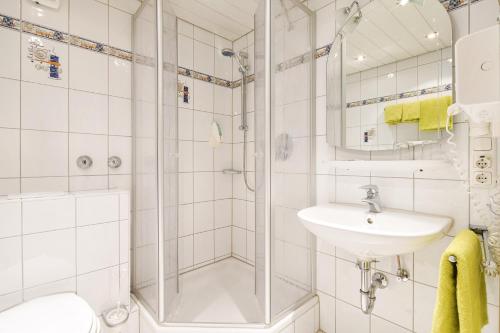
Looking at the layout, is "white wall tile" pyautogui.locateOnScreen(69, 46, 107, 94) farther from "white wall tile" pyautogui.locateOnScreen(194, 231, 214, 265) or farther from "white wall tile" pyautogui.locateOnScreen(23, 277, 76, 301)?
"white wall tile" pyautogui.locateOnScreen(194, 231, 214, 265)

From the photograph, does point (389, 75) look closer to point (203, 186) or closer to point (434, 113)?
point (434, 113)

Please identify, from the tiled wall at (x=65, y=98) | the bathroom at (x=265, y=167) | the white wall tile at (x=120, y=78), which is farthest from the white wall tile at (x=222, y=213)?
the white wall tile at (x=120, y=78)

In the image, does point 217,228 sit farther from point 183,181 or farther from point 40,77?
point 40,77

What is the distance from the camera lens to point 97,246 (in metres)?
1.34

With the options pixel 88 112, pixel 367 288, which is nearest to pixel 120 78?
pixel 88 112

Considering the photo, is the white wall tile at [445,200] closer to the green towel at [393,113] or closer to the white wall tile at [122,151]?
the green towel at [393,113]

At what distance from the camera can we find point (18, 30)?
1.27 m

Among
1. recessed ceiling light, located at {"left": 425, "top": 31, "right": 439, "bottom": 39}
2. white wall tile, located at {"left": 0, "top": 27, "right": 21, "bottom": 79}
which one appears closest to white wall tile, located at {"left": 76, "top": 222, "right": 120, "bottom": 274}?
white wall tile, located at {"left": 0, "top": 27, "right": 21, "bottom": 79}

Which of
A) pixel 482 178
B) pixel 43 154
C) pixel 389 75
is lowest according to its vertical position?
pixel 482 178

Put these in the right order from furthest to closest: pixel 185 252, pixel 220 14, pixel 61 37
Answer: pixel 185 252 < pixel 220 14 < pixel 61 37

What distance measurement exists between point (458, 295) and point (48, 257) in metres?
1.68

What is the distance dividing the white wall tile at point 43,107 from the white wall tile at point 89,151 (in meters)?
0.09

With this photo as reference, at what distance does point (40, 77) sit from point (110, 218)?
0.86 metres

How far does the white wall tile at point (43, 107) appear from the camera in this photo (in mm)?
1285
